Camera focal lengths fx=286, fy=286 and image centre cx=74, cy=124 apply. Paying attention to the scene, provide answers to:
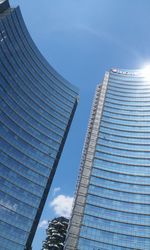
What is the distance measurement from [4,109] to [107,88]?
4888cm

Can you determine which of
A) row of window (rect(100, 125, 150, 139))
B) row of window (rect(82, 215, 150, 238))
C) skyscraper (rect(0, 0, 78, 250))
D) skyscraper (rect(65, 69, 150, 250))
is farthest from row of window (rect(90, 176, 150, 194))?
row of window (rect(100, 125, 150, 139))

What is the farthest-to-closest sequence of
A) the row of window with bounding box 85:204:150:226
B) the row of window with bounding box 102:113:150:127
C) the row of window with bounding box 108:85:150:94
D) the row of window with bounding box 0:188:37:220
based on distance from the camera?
the row of window with bounding box 108:85:150:94, the row of window with bounding box 102:113:150:127, the row of window with bounding box 0:188:37:220, the row of window with bounding box 85:204:150:226

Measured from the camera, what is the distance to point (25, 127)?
317ft

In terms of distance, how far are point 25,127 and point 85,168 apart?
24.6 meters

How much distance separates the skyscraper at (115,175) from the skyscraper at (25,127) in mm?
12660

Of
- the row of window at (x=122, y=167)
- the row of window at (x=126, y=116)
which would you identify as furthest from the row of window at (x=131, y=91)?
the row of window at (x=122, y=167)

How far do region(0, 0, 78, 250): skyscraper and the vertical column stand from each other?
37.6ft

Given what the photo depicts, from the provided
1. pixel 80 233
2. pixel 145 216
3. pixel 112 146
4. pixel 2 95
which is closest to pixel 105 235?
pixel 80 233

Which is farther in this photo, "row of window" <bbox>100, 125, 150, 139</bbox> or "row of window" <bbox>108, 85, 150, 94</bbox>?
"row of window" <bbox>108, 85, 150, 94</bbox>

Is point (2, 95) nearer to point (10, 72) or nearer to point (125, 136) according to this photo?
point (10, 72)

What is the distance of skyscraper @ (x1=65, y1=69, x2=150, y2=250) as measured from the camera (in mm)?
75188

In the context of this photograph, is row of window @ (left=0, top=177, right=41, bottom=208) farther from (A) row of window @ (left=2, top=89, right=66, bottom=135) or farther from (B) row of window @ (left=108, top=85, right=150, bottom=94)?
(B) row of window @ (left=108, top=85, right=150, bottom=94)

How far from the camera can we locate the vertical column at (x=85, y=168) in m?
74.2

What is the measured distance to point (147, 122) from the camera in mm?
104688
